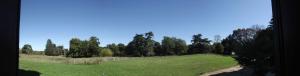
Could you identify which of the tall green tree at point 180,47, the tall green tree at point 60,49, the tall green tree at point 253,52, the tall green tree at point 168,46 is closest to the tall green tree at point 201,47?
the tall green tree at point 180,47

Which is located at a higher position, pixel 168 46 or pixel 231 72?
pixel 168 46

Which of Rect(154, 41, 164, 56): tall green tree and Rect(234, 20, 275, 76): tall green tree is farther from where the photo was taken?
Rect(154, 41, 164, 56): tall green tree

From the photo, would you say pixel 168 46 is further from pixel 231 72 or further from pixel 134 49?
pixel 231 72

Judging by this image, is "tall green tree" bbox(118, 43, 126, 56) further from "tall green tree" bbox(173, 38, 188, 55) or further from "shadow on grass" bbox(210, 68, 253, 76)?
"shadow on grass" bbox(210, 68, 253, 76)

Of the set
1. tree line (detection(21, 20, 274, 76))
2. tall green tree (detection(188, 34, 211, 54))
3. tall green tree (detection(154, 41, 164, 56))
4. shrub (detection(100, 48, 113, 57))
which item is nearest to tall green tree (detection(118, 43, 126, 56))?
tree line (detection(21, 20, 274, 76))

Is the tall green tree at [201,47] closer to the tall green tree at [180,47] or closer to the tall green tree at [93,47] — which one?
the tall green tree at [180,47]

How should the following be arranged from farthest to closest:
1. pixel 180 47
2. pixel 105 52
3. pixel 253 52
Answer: pixel 105 52, pixel 180 47, pixel 253 52

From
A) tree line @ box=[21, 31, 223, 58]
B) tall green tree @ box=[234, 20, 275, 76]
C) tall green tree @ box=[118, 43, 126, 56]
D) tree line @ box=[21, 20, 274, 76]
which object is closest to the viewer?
tall green tree @ box=[234, 20, 275, 76]

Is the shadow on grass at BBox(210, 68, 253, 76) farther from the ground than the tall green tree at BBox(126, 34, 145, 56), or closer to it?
closer to it

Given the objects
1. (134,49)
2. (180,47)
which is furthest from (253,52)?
(134,49)

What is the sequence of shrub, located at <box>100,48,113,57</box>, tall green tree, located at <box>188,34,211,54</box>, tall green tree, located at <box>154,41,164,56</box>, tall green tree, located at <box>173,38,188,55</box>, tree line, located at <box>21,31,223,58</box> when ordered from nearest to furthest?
1. tall green tree, located at <box>188,34,211,54</box>
2. tree line, located at <box>21,31,223,58</box>
3. tall green tree, located at <box>173,38,188,55</box>
4. tall green tree, located at <box>154,41,164,56</box>
5. shrub, located at <box>100,48,113,57</box>

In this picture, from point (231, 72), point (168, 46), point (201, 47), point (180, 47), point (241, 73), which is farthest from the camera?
point (231, 72)

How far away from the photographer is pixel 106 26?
531cm

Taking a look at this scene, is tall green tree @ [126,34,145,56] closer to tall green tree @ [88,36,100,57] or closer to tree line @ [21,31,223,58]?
tree line @ [21,31,223,58]
